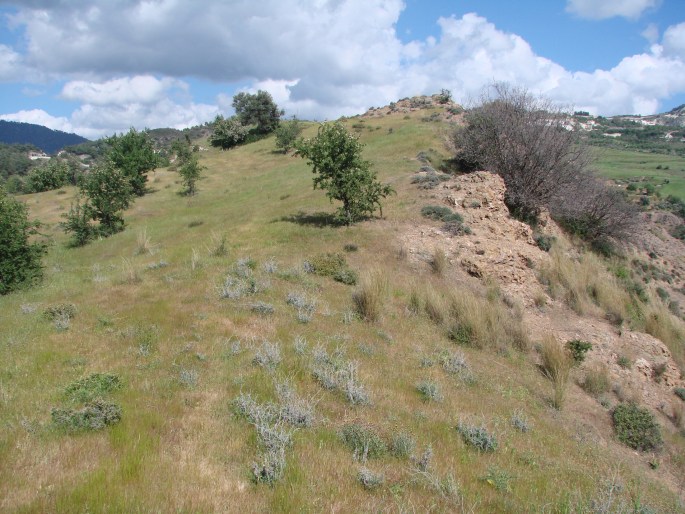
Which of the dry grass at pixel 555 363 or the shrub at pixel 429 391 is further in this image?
the dry grass at pixel 555 363

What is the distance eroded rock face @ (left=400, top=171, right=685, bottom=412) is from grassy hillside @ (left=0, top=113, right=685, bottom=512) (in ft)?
4.03

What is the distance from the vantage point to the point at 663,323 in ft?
49.2

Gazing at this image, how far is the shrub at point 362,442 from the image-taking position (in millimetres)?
4945

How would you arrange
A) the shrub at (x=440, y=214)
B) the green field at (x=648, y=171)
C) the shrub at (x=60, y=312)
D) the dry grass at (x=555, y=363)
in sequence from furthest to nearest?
the green field at (x=648, y=171) < the shrub at (x=440, y=214) < the dry grass at (x=555, y=363) < the shrub at (x=60, y=312)

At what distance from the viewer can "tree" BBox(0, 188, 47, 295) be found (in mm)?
14836

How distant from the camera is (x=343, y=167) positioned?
720 inches

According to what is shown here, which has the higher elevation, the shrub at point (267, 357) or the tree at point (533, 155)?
the tree at point (533, 155)

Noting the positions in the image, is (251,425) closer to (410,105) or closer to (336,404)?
(336,404)

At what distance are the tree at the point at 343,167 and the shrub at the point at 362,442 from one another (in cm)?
1342

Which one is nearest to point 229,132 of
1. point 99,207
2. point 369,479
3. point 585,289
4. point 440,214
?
point 99,207

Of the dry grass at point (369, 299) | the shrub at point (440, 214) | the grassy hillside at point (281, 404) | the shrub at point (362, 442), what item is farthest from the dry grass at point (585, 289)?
the shrub at point (362, 442)

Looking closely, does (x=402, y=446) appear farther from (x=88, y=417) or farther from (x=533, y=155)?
(x=533, y=155)

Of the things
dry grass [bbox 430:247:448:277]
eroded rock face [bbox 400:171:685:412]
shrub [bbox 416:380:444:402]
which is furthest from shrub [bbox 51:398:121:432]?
dry grass [bbox 430:247:448:277]

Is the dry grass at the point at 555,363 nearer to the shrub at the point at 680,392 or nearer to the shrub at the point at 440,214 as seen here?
the shrub at the point at 680,392
